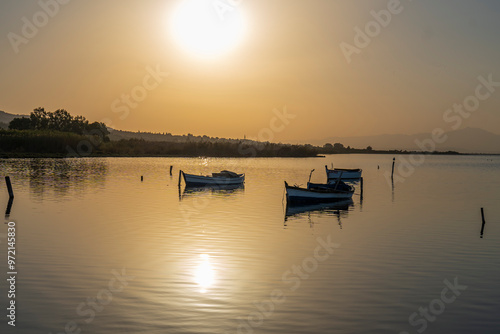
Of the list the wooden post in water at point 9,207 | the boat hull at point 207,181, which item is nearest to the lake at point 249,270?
the wooden post in water at point 9,207

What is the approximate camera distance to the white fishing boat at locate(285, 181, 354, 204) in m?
44.2

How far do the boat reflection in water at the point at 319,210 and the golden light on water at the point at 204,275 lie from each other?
13953mm

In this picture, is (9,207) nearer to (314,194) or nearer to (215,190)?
(314,194)

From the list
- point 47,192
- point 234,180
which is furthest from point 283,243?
point 234,180

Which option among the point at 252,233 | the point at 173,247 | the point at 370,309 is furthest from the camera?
the point at 252,233

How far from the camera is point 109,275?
18391 millimetres

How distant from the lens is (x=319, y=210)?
42.0 m

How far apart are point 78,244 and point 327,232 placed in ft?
48.3

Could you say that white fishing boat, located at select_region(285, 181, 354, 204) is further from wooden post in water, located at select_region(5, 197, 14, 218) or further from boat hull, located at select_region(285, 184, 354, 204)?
wooden post in water, located at select_region(5, 197, 14, 218)

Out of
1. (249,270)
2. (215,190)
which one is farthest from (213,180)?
(249,270)

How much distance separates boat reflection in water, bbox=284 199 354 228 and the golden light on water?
1395 centimetres

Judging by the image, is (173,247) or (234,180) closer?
(173,247)

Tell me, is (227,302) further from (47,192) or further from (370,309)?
(47,192)

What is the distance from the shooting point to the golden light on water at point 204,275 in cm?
1720
